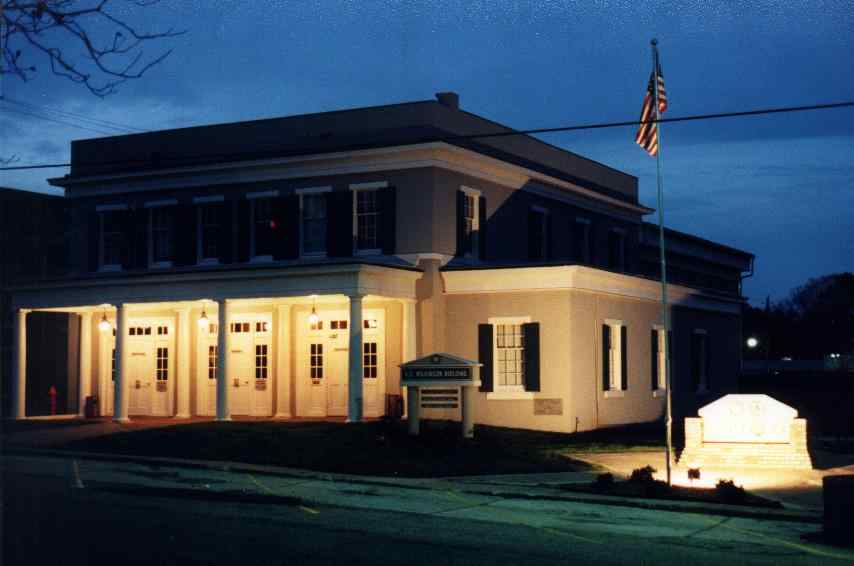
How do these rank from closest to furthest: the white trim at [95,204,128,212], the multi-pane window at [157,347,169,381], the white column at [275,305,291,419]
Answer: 1. the white column at [275,305,291,419]
2. the multi-pane window at [157,347,169,381]
3. the white trim at [95,204,128,212]

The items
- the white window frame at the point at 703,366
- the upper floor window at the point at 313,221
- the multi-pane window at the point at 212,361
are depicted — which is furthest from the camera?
the white window frame at the point at 703,366

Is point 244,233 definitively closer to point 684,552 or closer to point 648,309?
point 648,309

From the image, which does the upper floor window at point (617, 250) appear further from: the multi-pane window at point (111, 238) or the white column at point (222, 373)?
the multi-pane window at point (111, 238)

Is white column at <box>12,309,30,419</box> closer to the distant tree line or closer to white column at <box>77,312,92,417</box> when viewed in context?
white column at <box>77,312,92,417</box>

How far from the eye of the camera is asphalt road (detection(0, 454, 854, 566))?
42.5 ft

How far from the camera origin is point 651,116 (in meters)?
21.5

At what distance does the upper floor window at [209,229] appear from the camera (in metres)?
35.4

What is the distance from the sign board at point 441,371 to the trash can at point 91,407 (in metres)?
13.9

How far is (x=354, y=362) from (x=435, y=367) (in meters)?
4.31

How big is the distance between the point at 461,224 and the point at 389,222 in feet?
7.17

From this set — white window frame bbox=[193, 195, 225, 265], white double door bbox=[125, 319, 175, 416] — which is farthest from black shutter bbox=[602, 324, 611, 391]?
white double door bbox=[125, 319, 175, 416]

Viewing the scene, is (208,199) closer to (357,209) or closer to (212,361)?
(212,361)

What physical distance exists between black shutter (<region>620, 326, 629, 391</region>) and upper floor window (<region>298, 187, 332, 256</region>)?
9458 millimetres

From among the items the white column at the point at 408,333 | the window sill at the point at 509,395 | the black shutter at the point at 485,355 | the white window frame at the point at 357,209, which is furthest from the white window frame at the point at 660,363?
the white window frame at the point at 357,209
